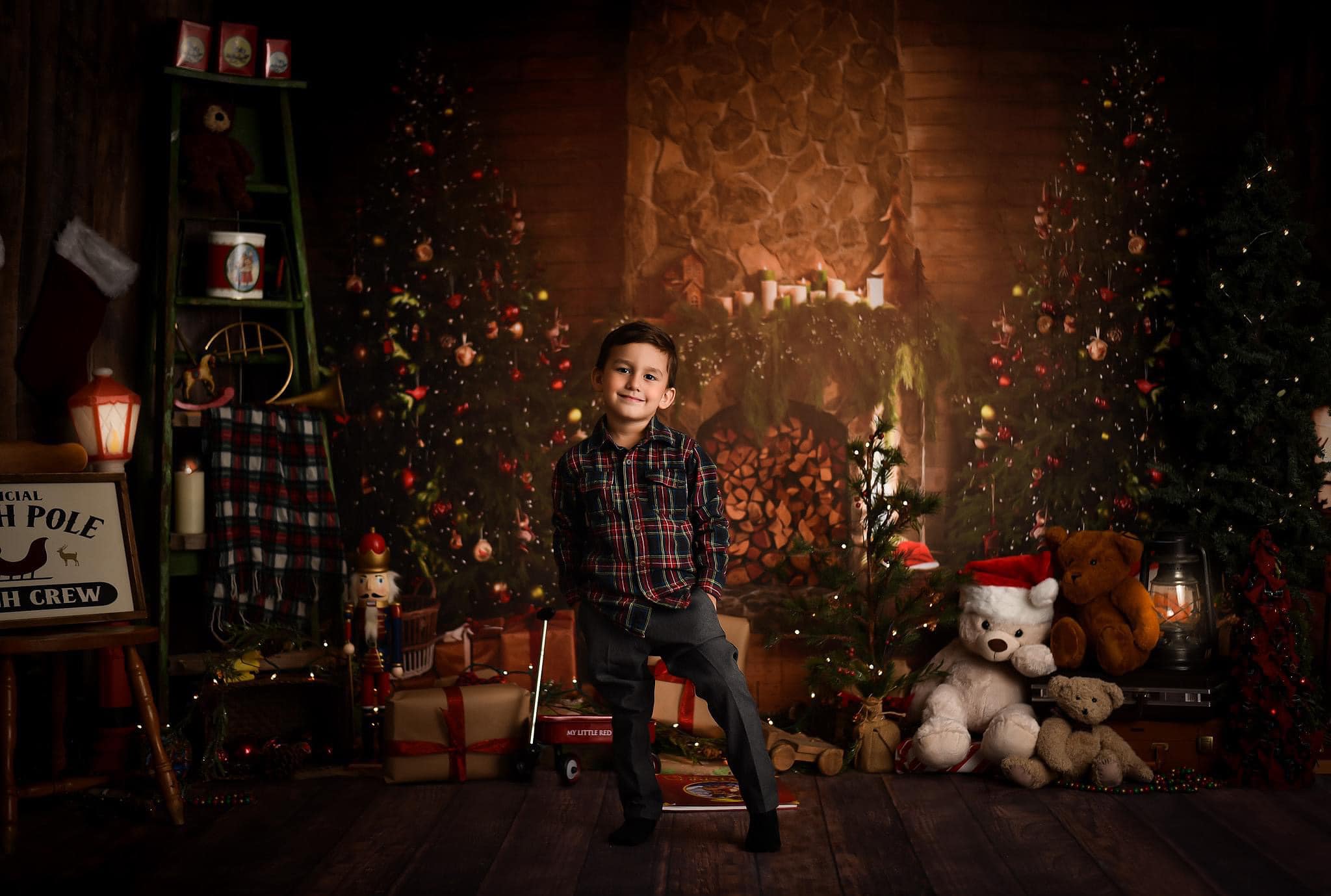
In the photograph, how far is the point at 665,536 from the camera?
2.92 m

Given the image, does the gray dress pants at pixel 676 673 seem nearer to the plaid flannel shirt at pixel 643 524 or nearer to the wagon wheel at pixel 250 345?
the plaid flannel shirt at pixel 643 524

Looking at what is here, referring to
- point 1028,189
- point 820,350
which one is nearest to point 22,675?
point 820,350

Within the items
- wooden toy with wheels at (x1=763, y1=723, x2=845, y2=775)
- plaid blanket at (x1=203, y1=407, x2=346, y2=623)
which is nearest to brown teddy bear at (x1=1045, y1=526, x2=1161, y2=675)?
wooden toy with wheels at (x1=763, y1=723, x2=845, y2=775)

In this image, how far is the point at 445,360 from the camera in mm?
4359

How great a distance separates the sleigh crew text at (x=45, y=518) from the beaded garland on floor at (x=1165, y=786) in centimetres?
307

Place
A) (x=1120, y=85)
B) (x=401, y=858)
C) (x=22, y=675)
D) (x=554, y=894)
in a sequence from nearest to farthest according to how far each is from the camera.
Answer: (x=554, y=894), (x=401, y=858), (x=22, y=675), (x=1120, y=85)

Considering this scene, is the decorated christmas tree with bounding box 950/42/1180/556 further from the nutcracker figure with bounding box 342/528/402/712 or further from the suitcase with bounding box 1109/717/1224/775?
the nutcracker figure with bounding box 342/528/402/712

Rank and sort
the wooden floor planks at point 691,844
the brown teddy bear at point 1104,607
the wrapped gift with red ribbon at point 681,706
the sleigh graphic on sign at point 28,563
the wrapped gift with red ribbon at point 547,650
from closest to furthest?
the wooden floor planks at point 691,844 < the sleigh graphic on sign at point 28,563 < the brown teddy bear at point 1104,607 < the wrapped gift with red ribbon at point 681,706 < the wrapped gift with red ribbon at point 547,650

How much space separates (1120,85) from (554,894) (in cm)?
362

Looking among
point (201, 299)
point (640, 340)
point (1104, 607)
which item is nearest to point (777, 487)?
point (1104, 607)

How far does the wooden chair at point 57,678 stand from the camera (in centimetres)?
298

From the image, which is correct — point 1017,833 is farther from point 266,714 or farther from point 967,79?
point 967,79

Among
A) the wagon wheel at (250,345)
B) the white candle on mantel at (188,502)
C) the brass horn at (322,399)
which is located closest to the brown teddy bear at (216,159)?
the wagon wheel at (250,345)

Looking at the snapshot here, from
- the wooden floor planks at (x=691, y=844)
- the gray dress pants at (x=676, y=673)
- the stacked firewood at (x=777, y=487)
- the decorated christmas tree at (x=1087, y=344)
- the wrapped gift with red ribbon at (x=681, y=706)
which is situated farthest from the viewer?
the stacked firewood at (x=777, y=487)
